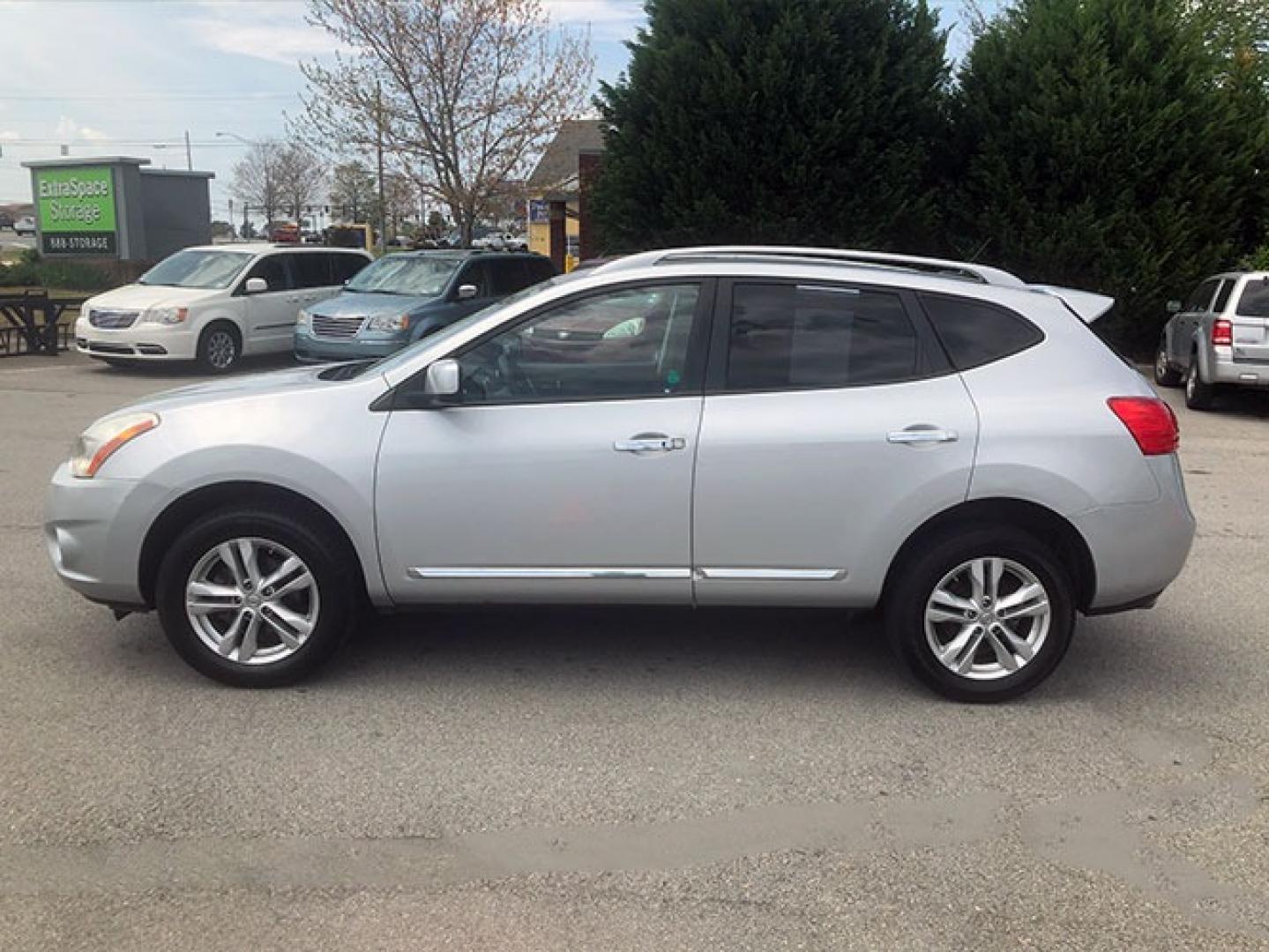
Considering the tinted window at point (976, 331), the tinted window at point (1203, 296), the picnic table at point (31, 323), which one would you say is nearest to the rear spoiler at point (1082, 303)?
the tinted window at point (976, 331)

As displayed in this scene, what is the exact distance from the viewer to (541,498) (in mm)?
4234

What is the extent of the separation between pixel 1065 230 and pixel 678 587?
13877mm

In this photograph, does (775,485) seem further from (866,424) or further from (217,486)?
(217,486)

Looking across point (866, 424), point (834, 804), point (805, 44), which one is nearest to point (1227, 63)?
point (805, 44)

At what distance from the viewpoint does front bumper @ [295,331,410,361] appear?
13398 millimetres

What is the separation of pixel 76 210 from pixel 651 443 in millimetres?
24845

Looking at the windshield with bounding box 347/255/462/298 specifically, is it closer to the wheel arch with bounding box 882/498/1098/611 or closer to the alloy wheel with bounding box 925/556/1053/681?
the wheel arch with bounding box 882/498/1098/611

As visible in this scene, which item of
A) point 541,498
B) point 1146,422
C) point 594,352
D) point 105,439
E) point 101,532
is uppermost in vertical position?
point 594,352

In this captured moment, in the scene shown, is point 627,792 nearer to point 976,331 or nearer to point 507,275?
point 976,331

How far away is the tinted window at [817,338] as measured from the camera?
437cm

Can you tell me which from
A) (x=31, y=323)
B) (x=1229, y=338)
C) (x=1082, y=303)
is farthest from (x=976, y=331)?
(x=31, y=323)

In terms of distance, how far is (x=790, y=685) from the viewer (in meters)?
4.59

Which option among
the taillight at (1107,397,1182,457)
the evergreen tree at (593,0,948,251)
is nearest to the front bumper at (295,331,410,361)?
the evergreen tree at (593,0,948,251)

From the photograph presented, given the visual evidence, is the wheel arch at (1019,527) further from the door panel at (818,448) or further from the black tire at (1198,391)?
the black tire at (1198,391)
